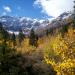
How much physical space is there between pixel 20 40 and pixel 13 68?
91.7m

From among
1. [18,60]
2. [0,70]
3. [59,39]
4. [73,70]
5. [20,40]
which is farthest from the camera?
[20,40]

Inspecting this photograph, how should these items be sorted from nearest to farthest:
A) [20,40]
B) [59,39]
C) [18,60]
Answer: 1. [59,39]
2. [18,60]
3. [20,40]

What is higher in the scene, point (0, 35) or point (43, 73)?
point (0, 35)

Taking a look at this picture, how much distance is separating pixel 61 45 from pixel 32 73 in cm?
3209

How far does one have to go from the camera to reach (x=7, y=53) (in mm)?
39312

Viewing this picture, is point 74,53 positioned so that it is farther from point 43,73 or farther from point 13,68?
point 43,73

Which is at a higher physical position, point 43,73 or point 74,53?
point 74,53

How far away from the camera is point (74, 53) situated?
1295cm

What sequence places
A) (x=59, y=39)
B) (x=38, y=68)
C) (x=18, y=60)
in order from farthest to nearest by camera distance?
(x=38, y=68) → (x=18, y=60) → (x=59, y=39)

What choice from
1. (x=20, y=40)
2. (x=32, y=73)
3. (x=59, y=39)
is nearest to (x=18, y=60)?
(x=32, y=73)

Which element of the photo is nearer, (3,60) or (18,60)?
(3,60)

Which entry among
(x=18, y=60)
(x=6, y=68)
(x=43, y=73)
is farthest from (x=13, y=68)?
(x=43, y=73)

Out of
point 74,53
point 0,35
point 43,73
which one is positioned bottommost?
point 43,73

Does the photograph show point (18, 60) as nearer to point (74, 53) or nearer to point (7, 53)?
point (7, 53)
